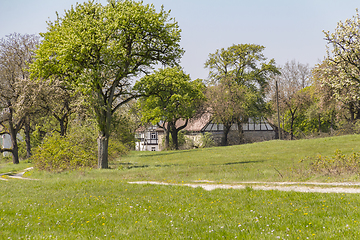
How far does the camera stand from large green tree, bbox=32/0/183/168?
73.6 feet

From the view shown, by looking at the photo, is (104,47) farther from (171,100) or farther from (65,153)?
(171,100)

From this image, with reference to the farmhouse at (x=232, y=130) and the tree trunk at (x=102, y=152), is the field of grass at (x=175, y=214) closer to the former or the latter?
the tree trunk at (x=102, y=152)

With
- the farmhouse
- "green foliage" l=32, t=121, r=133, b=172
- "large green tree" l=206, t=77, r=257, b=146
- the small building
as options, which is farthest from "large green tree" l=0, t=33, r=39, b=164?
the small building

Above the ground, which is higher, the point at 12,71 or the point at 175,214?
the point at 12,71

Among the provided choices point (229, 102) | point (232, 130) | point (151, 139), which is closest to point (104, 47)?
point (229, 102)

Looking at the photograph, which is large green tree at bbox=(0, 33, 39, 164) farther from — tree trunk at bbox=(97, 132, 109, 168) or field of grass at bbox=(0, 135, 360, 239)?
field of grass at bbox=(0, 135, 360, 239)

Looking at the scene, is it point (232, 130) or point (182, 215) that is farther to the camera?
point (232, 130)

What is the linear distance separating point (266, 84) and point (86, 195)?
53.4 m

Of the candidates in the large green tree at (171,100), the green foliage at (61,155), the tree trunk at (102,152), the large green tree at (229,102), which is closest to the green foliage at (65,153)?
the green foliage at (61,155)

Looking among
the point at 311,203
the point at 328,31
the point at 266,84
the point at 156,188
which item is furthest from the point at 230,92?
the point at 311,203

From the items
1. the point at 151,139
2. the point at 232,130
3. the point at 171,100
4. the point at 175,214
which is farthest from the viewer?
the point at 151,139

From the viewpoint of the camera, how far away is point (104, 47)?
22.6m

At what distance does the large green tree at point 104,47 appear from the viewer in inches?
883

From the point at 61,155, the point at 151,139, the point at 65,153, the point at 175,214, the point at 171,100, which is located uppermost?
the point at 171,100
